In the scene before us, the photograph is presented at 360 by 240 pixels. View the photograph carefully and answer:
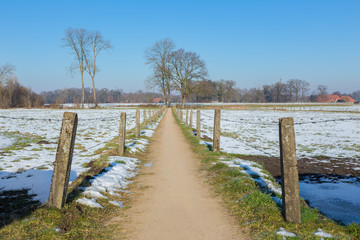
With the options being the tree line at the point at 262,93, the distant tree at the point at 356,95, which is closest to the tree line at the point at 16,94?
the tree line at the point at 262,93

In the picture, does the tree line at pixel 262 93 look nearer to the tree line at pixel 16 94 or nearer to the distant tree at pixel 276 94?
the distant tree at pixel 276 94

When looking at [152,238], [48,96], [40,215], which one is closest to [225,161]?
[152,238]

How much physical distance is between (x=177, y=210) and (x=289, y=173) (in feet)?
6.52

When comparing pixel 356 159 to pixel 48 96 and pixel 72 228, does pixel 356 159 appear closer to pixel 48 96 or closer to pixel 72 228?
pixel 72 228

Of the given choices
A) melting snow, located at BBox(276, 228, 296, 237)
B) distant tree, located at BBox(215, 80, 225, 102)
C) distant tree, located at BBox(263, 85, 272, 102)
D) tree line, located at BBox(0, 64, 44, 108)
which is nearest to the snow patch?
melting snow, located at BBox(276, 228, 296, 237)

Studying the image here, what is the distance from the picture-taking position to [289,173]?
392 centimetres

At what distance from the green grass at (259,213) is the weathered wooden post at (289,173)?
192mm

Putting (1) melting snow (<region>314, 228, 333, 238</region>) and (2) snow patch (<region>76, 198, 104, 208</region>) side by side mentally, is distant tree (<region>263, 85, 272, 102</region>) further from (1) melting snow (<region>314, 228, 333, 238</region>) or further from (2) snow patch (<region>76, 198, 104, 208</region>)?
(2) snow patch (<region>76, 198, 104, 208</region>)

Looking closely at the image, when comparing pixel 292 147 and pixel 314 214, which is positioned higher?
pixel 292 147

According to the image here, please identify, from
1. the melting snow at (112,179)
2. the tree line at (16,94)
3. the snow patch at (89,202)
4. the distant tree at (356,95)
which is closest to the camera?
the snow patch at (89,202)

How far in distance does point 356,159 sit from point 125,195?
9336mm

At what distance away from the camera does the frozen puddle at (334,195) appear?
16.7 ft

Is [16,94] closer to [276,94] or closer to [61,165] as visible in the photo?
[61,165]

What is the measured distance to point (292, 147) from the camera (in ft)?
12.8
